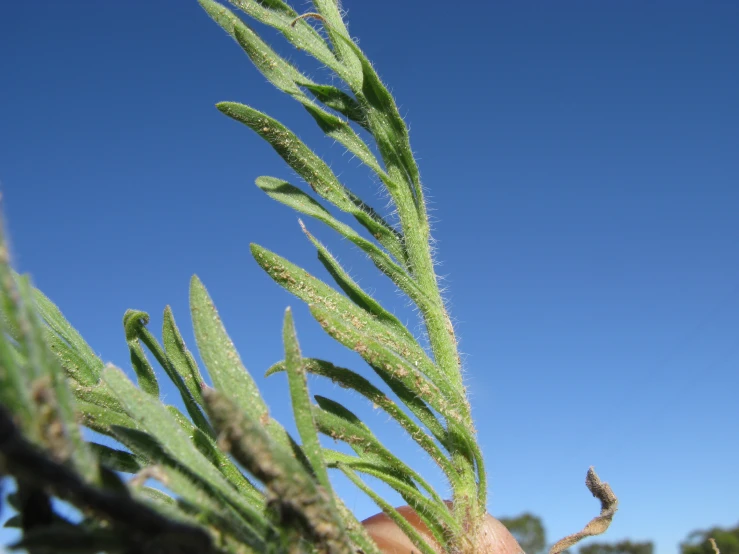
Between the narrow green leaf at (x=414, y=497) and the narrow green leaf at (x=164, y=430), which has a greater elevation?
the narrow green leaf at (x=164, y=430)

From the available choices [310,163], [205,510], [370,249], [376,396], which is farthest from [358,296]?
[205,510]

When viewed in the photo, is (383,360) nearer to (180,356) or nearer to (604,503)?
(180,356)

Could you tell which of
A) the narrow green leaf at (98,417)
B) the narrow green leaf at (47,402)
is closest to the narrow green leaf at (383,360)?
the narrow green leaf at (98,417)

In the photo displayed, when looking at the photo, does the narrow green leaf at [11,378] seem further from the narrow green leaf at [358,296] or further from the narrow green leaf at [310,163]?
the narrow green leaf at [310,163]

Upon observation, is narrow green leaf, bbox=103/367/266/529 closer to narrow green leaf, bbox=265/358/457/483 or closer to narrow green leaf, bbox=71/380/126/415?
narrow green leaf, bbox=71/380/126/415

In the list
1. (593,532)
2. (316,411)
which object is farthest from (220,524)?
(593,532)

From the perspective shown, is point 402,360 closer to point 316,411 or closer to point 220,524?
point 316,411
